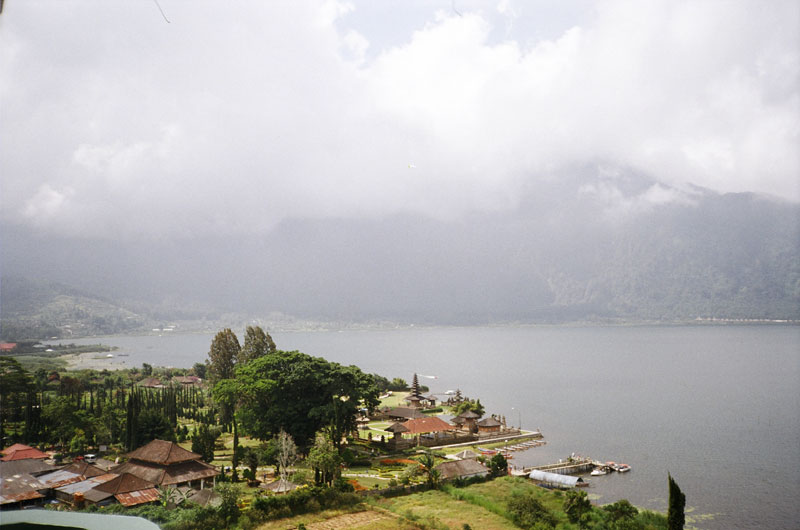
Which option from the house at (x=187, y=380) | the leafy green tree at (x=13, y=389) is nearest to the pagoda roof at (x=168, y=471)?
the leafy green tree at (x=13, y=389)

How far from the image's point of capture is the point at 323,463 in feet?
94.3

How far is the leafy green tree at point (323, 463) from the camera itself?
28766 millimetres

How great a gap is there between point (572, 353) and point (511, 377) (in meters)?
66.6

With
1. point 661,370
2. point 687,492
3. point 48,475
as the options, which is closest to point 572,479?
point 687,492

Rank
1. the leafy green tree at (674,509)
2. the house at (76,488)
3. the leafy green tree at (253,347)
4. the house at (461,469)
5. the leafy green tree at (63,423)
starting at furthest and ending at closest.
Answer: the leafy green tree at (253,347) → the leafy green tree at (63,423) → the house at (461,469) → the house at (76,488) → the leafy green tree at (674,509)

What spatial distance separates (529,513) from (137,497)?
62.0ft

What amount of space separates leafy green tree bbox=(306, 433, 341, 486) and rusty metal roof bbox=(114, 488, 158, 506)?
25.3ft

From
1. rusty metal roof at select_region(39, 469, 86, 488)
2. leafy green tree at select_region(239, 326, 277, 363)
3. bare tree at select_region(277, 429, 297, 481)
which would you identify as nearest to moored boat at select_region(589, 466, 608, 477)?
bare tree at select_region(277, 429, 297, 481)

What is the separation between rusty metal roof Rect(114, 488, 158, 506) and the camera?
82.6 ft

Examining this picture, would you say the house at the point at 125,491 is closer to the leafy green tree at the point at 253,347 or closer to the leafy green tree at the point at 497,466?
the leafy green tree at the point at 497,466

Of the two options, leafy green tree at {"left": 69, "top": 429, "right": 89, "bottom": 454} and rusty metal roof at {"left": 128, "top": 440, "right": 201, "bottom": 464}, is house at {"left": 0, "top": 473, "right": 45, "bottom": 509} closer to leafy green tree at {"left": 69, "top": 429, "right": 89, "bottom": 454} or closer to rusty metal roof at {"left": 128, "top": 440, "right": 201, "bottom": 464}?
rusty metal roof at {"left": 128, "top": 440, "right": 201, "bottom": 464}

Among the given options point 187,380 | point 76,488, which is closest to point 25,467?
point 76,488

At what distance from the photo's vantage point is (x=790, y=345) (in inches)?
6791

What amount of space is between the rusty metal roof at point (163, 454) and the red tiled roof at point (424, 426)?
65.4 ft
